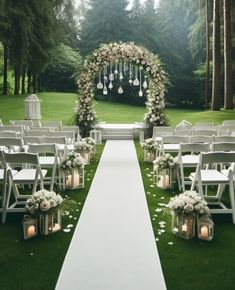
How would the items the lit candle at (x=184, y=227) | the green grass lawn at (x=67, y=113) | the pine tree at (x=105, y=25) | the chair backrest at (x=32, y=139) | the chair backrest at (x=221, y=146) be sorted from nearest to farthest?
the lit candle at (x=184, y=227)
the chair backrest at (x=221, y=146)
the chair backrest at (x=32, y=139)
the green grass lawn at (x=67, y=113)
the pine tree at (x=105, y=25)

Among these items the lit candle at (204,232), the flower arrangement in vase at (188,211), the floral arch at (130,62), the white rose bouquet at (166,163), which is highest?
the floral arch at (130,62)

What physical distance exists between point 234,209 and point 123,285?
2744mm

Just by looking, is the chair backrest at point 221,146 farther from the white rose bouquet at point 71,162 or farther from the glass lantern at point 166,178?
the white rose bouquet at point 71,162

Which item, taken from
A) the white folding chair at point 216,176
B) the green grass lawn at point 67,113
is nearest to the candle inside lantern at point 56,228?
the white folding chair at point 216,176

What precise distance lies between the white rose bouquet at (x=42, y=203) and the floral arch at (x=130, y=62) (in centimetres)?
1044

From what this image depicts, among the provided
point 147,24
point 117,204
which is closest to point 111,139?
point 117,204

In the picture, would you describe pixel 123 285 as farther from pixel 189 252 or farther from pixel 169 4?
pixel 169 4

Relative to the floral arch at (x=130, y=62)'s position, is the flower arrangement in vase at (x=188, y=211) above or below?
below

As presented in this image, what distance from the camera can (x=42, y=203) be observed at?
5.48m

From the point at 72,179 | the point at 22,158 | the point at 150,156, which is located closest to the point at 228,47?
the point at 150,156

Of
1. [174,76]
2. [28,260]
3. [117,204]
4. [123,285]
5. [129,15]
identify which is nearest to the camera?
[123,285]

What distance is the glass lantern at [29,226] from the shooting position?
5523mm

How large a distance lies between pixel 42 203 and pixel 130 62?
36.8ft

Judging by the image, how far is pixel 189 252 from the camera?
5078 millimetres
